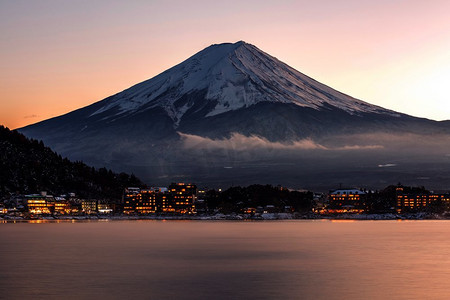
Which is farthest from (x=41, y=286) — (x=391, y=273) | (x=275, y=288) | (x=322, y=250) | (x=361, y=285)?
(x=322, y=250)

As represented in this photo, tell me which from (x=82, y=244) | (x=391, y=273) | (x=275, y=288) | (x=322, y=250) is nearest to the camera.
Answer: (x=275, y=288)

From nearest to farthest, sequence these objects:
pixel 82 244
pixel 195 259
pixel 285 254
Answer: pixel 195 259
pixel 285 254
pixel 82 244

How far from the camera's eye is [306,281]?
54500mm

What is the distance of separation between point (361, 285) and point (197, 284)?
35.8 feet

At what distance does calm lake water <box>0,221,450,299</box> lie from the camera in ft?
160

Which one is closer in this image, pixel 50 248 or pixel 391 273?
pixel 391 273

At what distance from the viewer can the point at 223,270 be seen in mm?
62406

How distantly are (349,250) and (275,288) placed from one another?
33.0 meters

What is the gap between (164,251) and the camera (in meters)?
80.6

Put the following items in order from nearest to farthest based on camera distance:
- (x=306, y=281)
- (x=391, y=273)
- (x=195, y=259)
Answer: (x=306, y=281) → (x=391, y=273) → (x=195, y=259)

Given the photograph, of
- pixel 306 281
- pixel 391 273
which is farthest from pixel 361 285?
pixel 391 273

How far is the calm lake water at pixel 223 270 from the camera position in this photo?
4872 centimetres

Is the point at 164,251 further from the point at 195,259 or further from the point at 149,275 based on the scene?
the point at 149,275

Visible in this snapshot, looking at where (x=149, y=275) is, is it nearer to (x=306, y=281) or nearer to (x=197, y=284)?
(x=197, y=284)
